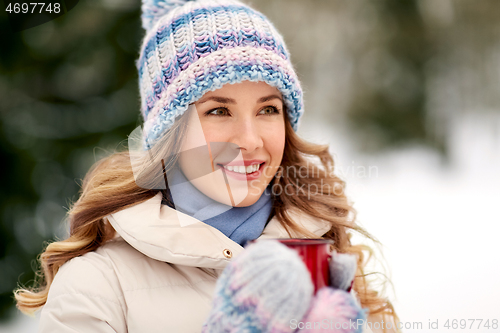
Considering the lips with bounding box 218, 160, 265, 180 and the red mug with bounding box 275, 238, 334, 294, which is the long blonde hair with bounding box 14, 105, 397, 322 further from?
the red mug with bounding box 275, 238, 334, 294

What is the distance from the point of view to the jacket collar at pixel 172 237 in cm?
117

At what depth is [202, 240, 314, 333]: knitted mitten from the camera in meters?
0.72

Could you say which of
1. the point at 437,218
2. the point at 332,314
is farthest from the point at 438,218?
the point at 332,314

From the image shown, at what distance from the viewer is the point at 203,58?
4.36 ft

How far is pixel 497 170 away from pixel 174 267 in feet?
12.9

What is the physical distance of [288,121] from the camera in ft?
5.49

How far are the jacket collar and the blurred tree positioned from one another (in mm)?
1217

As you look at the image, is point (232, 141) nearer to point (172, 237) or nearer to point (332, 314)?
point (172, 237)

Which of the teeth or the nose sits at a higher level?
the nose

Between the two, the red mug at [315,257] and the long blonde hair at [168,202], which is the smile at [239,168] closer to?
the long blonde hair at [168,202]

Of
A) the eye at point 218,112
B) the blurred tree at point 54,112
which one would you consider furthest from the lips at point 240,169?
the blurred tree at point 54,112

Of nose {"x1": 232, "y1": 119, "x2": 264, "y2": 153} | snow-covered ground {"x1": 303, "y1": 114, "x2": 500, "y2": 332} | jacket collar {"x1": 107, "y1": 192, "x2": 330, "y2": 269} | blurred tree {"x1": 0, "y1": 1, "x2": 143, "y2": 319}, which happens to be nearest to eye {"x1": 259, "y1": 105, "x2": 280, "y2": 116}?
nose {"x1": 232, "y1": 119, "x2": 264, "y2": 153}

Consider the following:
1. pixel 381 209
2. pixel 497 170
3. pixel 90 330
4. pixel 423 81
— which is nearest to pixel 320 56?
pixel 423 81

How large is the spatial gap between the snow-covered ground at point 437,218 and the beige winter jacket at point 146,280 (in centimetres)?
168
